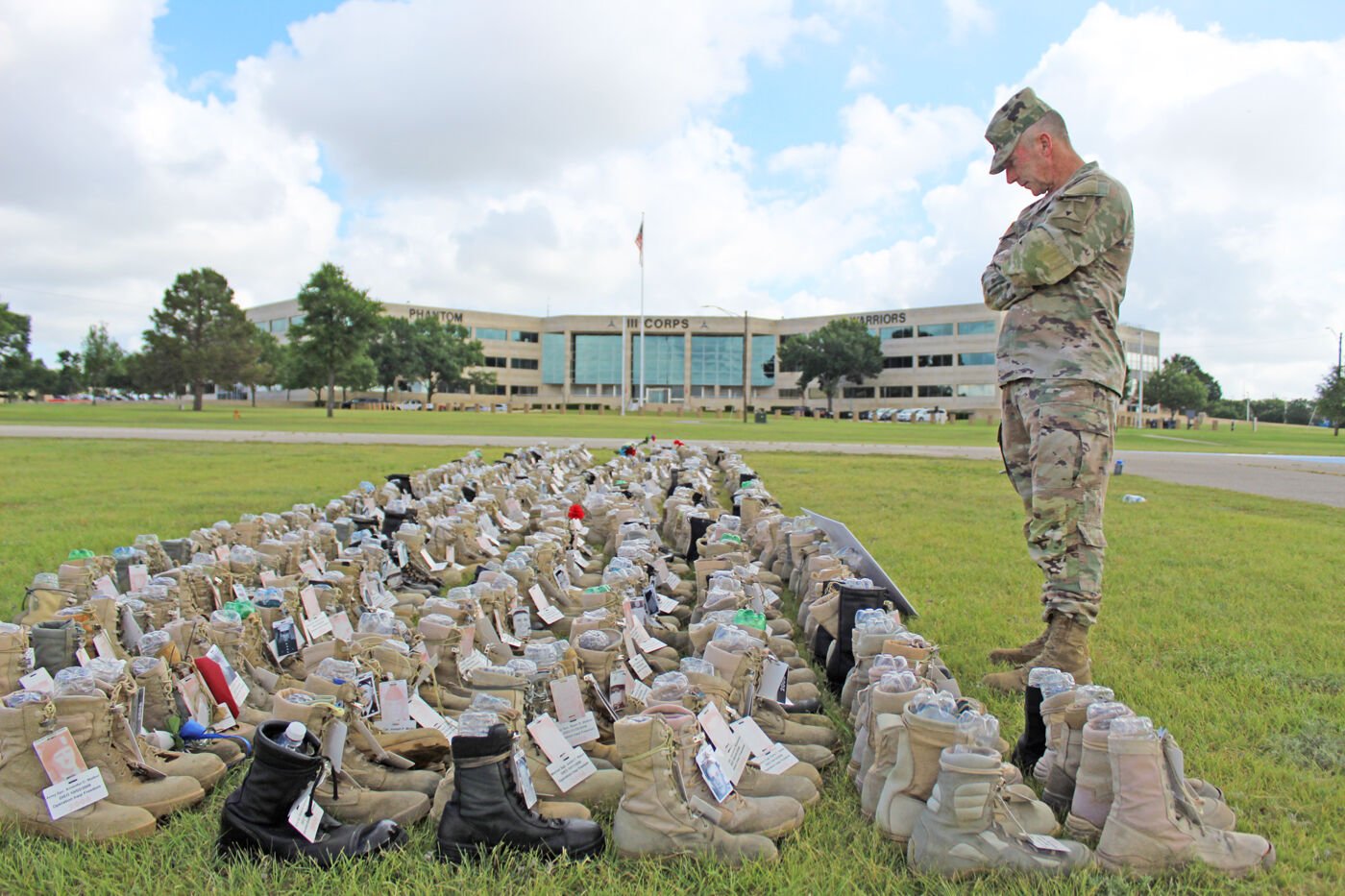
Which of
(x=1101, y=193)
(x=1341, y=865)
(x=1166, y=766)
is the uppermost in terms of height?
(x=1101, y=193)

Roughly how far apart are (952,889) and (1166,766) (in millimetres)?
768

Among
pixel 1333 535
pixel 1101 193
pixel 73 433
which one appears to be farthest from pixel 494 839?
pixel 73 433

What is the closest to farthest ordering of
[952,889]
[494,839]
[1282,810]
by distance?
[952,889]
[494,839]
[1282,810]

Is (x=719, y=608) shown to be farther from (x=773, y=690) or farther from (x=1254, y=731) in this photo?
(x=1254, y=731)

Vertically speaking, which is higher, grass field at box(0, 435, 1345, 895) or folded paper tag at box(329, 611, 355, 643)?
folded paper tag at box(329, 611, 355, 643)

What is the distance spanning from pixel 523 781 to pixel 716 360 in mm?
107878

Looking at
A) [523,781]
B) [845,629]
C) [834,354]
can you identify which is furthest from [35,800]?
[834,354]

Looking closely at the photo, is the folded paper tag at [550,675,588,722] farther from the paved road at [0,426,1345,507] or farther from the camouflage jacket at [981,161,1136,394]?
the paved road at [0,426,1345,507]

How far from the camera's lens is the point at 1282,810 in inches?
103

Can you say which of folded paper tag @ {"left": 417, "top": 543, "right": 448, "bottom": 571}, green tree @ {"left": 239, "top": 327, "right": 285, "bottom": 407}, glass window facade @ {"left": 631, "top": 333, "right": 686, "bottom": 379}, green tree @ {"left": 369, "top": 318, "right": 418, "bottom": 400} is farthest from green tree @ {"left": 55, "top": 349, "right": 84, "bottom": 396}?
folded paper tag @ {"left": 417, "top": 543, "right": 448, "bottom": 571}

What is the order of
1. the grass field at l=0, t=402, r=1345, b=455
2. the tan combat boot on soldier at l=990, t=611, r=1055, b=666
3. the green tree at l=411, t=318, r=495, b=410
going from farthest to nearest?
the green tree at l=411, t=318, r=495, b=410 < the grass field at l=0, t=402, r=1345, b=455 < the tan combat boot on soldier at l=990, t=611, r=1055, b=666

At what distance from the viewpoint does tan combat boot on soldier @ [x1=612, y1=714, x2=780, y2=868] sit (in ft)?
7.66

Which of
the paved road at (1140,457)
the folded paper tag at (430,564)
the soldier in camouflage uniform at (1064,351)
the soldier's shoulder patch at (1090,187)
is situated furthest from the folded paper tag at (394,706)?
the paved road at (1140,457)

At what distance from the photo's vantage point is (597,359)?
111562 mm
